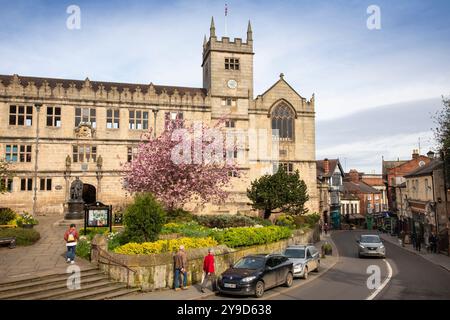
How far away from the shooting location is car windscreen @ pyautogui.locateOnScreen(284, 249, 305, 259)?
21.0 meters

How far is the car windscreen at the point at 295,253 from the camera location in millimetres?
21048

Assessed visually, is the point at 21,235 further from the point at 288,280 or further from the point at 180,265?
the point at 288,280

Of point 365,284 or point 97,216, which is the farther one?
point 97,216

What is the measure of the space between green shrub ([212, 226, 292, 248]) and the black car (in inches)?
181

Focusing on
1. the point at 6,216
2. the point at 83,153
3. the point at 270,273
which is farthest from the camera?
the point at 83,153

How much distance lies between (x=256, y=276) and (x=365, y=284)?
587 centimetres

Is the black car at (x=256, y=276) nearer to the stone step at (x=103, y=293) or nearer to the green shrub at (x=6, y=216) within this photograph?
the stone step at (x=103, y=293)

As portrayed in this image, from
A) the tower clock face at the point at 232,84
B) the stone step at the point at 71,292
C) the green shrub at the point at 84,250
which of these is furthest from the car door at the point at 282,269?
the tower clock face at the point at 232,84

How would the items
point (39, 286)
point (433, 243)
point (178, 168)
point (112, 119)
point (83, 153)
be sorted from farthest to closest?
point (112, 119) < point (83, 153) < point (433, 243) < point (178, 168) < point (39, 286)

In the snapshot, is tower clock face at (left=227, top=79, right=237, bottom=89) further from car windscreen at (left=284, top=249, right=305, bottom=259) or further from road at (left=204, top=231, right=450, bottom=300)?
car windscreen at (left=284, top=249, right=305, bottom=259)

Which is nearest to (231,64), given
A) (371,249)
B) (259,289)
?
(371,249)

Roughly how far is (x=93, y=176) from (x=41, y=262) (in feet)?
78.6

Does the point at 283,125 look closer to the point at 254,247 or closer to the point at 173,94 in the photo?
the point at 173,94

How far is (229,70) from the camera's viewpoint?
46.5m
